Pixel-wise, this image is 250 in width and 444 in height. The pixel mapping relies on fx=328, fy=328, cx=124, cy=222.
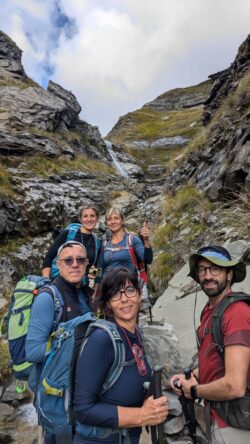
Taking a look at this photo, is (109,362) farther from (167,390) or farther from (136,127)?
(136,127)

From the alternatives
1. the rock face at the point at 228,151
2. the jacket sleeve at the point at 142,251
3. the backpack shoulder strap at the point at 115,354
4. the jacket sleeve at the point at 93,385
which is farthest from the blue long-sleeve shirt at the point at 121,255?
the rock face at the point at 228,151

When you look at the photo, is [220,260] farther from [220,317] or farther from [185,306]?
[185,306]

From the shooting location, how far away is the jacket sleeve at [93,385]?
221cm

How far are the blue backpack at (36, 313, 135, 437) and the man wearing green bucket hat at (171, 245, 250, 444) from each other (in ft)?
2.25

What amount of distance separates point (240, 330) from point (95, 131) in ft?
117

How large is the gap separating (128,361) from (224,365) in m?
0.77

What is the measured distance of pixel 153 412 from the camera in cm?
232

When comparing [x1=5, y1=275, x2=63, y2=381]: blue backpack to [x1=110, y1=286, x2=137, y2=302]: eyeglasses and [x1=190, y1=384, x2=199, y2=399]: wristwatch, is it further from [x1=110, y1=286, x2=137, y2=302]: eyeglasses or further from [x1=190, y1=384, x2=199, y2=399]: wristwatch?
[x1=190, y1=384, x2=199, y2=399]: wristwatch

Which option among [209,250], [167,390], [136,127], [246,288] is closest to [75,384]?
[209,250]

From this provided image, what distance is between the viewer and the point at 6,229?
14625mm

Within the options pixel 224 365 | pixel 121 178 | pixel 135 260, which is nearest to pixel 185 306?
pixel 135 260

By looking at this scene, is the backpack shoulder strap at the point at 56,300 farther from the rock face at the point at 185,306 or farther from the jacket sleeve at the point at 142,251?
the rock face at the point at 185,306

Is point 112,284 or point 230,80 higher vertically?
point 230,80

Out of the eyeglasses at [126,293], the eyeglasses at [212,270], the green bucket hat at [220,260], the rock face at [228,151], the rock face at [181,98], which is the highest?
the rock face at [181,98]
